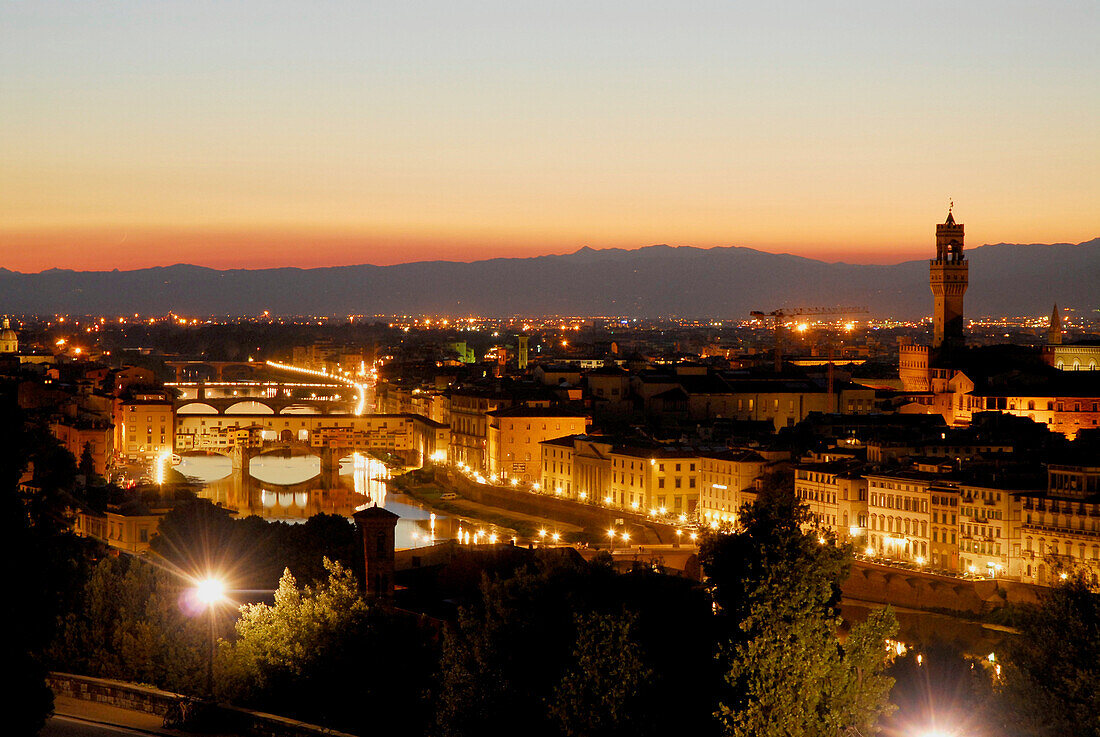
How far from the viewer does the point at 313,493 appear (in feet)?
130

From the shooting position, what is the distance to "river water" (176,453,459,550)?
3225 cm

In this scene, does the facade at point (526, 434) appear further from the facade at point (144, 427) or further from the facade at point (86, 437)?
the facade at point (144, 427)

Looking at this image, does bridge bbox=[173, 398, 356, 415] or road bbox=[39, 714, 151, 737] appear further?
bridge bbox=[173, 398, 356, 415]

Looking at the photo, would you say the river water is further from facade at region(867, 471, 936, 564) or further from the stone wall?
the stone wall

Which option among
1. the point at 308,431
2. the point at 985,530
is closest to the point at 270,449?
the point at 308,431

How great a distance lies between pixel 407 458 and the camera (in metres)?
49.1

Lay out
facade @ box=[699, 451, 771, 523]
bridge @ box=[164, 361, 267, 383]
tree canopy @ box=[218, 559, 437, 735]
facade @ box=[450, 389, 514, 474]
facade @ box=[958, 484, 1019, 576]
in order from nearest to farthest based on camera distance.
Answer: tree canopy @ box=[218, 559, 437, 735] < facade @ box=[958, 484, 1019, 576] < facade @ box=[699, 451, 771, 523] < facade @ box=[450, 389, 514, 474] < bridge @ box=[164, 361, 267, 383]

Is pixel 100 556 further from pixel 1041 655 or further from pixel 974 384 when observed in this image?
pixel 974 384

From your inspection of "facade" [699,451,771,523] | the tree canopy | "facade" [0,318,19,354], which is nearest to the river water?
"facade" [699,451,771,523]

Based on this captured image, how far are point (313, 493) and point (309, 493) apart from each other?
28 cm

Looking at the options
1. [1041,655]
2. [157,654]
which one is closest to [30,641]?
[157,654]

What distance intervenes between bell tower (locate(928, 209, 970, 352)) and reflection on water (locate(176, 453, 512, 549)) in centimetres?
1318

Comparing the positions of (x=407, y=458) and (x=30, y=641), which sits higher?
(x=30, y=641)

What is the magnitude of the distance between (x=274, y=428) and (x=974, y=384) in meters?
29.7
